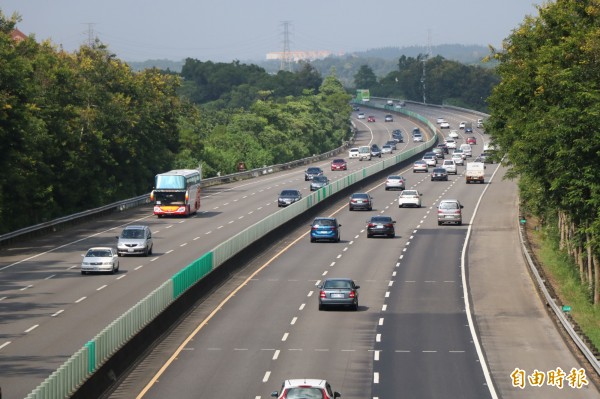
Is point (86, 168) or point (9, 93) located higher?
point (9, 93)

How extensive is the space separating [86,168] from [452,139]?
9538 cm

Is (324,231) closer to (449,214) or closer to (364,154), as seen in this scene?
(449,214)

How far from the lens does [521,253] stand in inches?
2884

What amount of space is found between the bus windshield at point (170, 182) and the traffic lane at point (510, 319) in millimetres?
20530

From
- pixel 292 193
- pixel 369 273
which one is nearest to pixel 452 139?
pixel 292 193

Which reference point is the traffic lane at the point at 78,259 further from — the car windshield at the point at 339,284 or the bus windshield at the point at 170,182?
the car windshield at the point at 339,284

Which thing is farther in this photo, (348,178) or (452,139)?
(452,139)

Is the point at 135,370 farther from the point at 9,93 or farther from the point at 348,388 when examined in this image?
the point at 9,93

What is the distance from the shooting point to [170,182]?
8856cm

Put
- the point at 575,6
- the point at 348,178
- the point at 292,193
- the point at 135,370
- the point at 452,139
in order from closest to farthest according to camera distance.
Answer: the point at 135,370, the point at 575,6, the point at 292,193, the point at 348,178, the point at 452,139

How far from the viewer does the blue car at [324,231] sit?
76375 millimetres

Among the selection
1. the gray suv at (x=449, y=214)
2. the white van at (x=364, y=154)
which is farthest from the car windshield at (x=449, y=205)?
the white van at (x=364, y=154)

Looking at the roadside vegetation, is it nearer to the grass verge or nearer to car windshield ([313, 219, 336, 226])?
the grass verge

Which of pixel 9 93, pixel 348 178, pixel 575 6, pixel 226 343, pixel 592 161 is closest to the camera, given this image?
pixel 226 343
